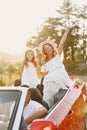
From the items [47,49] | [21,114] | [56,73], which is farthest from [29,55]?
[21,114]

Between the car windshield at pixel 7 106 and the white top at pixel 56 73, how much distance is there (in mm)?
2640

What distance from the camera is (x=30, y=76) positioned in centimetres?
921

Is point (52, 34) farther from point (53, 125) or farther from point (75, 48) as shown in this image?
point (53, 125)

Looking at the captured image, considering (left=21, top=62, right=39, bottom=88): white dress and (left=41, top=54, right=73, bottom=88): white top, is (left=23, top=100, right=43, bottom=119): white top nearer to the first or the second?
(left=41, top=54, right=73, bottom=88): white top

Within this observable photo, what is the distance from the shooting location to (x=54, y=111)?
511 centimetres

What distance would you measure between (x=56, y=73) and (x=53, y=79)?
19cm

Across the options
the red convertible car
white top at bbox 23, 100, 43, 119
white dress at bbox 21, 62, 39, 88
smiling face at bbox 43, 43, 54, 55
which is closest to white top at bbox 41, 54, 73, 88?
smiling face at bbox 43, 43, 54, 55

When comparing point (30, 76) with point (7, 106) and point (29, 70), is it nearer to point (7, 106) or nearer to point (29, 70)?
point (29, 70)

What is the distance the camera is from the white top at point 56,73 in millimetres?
7426

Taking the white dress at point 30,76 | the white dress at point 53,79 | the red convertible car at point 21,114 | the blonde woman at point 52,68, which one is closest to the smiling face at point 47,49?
the blonde woman at point 52,68

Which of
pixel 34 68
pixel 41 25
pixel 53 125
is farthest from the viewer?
pixel 41 25

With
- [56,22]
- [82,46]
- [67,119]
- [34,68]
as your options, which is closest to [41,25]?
[56,22]

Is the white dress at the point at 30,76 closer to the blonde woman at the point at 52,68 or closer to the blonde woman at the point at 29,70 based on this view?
the blonde woman at the point at 29,70

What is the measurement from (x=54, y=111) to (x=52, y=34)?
55.1 meters
